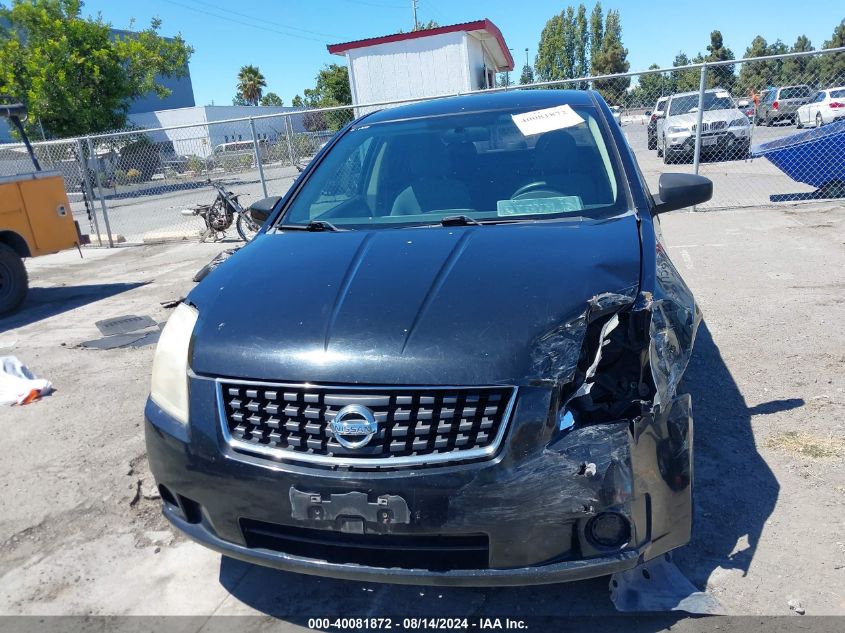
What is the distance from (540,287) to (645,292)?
1.14ft

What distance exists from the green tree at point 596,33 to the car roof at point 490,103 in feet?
210

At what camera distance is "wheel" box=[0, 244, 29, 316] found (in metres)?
7.82

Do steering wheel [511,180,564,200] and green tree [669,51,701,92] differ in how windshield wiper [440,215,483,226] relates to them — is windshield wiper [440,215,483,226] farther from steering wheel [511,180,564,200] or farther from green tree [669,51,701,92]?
green tree [669,51,701,92]

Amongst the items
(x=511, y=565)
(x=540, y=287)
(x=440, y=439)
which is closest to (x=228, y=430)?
(x=440, y=439)

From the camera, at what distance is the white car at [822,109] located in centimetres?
1898

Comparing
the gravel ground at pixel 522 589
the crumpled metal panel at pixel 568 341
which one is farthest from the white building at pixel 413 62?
the crumpled metal panel at pixel 568 341

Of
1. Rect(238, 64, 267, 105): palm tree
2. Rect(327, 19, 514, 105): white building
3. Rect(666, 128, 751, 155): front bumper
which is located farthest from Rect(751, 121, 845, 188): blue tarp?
Rect(238, 64, 267, 105): palm tree

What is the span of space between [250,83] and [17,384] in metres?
71.8

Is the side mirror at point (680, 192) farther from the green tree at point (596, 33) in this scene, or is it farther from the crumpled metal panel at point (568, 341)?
the green tree at point (596, 33)

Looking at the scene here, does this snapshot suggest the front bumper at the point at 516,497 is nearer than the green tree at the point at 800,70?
Yes

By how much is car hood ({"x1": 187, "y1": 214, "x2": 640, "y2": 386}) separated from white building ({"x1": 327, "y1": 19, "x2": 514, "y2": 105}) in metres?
17.1

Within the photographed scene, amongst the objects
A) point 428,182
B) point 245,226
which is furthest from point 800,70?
point 428,182

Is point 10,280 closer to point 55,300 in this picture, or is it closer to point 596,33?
point 55,300

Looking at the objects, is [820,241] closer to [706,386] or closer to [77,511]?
[706,386]
